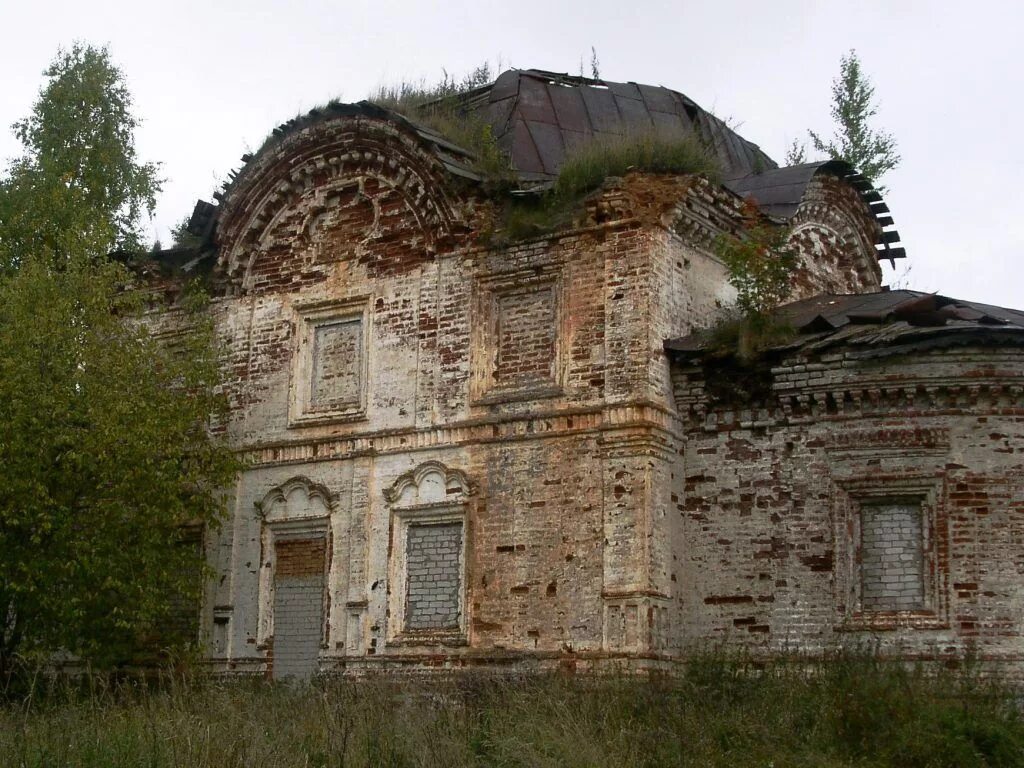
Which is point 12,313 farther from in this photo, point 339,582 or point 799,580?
point 799,580

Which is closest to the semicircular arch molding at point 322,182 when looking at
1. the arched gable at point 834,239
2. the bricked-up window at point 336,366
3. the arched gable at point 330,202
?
the arched gable at point 330,202

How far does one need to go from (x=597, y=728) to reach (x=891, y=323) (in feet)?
17.0

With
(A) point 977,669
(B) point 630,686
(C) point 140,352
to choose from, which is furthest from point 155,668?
(A) point 977,669

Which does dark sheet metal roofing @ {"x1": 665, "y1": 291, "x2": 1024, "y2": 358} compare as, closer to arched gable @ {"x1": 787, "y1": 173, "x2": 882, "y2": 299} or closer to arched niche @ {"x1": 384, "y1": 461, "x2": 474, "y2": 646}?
arched gable @ {"x1": 787, "y1": 173, "x2": 882, "y2": 299}

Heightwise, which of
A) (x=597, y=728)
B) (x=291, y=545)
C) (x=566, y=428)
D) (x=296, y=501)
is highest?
(x=566, y=428)

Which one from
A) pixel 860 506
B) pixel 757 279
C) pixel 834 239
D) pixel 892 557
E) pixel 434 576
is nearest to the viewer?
pixel 892 557

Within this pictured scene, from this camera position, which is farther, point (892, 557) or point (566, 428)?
point (566, 428)

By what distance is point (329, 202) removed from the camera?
16.7m

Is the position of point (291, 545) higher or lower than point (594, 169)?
lower

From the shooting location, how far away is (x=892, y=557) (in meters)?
13.4

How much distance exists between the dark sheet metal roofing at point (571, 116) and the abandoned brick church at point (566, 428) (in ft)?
0.17

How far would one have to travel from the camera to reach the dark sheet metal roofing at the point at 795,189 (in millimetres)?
16656

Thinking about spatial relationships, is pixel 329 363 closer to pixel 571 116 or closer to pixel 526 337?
pixel 526 337

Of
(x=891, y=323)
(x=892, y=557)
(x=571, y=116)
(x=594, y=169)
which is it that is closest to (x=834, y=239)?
(x=571, y=116)
